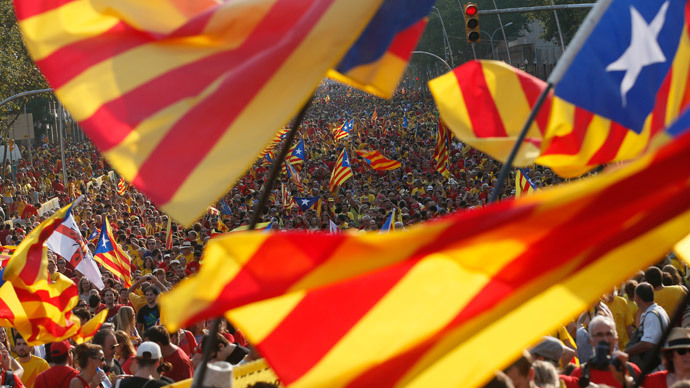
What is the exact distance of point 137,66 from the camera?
4.61 meters

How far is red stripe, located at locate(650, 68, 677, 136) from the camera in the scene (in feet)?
17.8

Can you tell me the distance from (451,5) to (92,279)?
83.3 m

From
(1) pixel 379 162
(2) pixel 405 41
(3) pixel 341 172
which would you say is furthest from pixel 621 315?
(1) pixel 379 162

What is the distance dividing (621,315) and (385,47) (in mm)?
4856

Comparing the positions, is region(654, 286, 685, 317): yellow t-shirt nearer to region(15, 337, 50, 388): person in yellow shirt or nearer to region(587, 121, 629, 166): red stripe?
region(587, 121, 629, 166): red stripe

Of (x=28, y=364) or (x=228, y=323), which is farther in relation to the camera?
(x=228, y=323)

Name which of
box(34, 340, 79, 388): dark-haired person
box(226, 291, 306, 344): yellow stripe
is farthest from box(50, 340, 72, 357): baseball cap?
box(226, 291, 306, 344): yellow stripe

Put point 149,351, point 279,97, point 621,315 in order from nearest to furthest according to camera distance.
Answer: point 279,97
point 149,351
point 621,315

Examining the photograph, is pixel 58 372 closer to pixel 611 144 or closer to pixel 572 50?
pixel 611 144

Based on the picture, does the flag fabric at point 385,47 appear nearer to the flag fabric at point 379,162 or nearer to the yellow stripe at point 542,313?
the yellow stripe at point 542,313

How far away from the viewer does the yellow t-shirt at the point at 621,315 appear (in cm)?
876

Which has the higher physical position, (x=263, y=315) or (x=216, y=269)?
(x=216, y=269)

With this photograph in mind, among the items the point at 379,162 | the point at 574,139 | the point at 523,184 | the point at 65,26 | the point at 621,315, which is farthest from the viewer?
the point at 379,162

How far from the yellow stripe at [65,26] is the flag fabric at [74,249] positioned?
838cm
